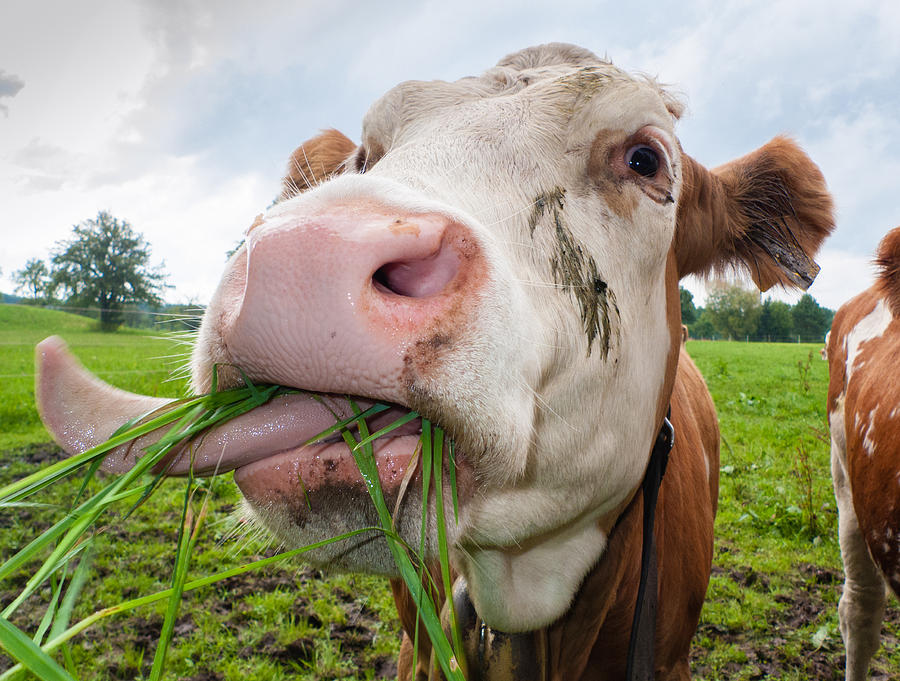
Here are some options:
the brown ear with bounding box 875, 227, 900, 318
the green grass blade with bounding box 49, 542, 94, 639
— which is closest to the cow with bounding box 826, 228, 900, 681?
the brown ear with bounding box 875, 227, 900, 318

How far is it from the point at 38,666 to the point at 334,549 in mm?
508

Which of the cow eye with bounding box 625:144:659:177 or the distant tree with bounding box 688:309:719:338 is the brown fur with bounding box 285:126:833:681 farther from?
the distant tree with bounding box 688:309:719:338

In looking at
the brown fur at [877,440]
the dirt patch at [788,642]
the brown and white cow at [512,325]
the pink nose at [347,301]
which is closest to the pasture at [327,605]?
the dirt patch at [788,642]

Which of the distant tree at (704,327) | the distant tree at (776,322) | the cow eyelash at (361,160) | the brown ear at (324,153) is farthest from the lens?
the distant tree at (704,327)

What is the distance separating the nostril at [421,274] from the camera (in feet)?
3.30

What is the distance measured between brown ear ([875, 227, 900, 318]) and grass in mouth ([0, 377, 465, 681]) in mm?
3318

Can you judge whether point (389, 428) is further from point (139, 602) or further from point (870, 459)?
point (870, 459)

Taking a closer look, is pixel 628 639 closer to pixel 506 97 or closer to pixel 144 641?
pixel 506 97

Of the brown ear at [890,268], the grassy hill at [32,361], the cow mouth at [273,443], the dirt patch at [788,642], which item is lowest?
the dirt patch at [788,642]

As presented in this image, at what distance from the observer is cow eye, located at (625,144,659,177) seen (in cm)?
161

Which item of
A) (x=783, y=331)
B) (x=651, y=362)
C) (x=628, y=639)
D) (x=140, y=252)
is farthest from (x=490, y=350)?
(x=783, y=331)

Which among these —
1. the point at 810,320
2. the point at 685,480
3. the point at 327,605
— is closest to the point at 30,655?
the point at 685,480

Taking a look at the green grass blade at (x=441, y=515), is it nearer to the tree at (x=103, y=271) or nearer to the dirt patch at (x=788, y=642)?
the dirt patch at (x=788, y=642)

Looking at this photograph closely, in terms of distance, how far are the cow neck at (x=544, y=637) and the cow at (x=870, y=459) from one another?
1.74 metres
